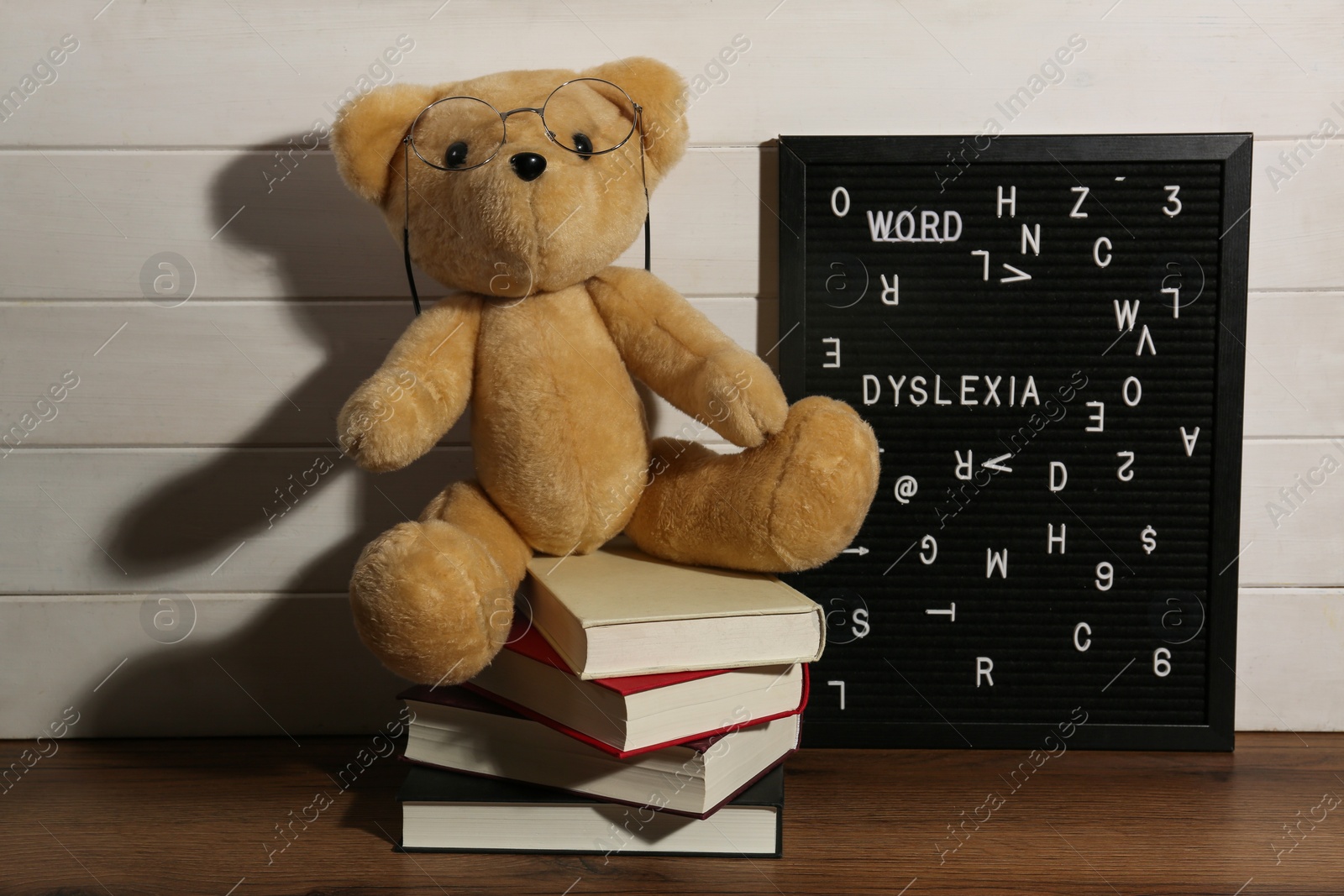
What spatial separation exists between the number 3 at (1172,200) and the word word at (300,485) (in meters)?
0.93

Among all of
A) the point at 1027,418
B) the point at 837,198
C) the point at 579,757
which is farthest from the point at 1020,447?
the point at 579,757

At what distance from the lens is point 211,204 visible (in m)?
1.04

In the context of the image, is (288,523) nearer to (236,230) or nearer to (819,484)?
(236,230)

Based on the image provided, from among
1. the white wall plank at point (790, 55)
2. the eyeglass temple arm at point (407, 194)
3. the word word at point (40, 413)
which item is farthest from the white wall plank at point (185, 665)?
the white wall plank at point (790, 55)

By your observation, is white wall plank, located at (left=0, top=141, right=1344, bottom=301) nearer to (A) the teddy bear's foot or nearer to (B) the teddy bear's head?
(B) the teddy bear's head

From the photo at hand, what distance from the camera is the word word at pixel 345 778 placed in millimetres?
832

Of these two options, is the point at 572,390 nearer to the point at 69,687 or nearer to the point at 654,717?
the point at 654,717

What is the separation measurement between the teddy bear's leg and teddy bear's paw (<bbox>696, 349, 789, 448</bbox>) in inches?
8.7

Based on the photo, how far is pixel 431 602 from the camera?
0.71 meters

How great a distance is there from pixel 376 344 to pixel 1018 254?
69 cm

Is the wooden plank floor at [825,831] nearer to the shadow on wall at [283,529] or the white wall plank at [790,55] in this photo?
the shadow on wall at [283,529]

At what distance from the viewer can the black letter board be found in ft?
3.31

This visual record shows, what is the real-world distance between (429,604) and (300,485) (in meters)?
0.43

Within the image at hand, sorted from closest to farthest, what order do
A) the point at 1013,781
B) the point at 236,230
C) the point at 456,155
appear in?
1. the point at 456,155
2. the point at 1013,781
3. the point at 236,230
